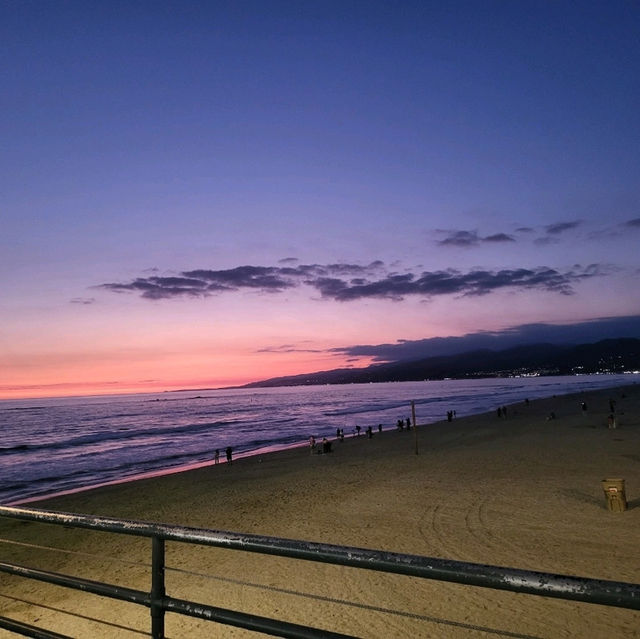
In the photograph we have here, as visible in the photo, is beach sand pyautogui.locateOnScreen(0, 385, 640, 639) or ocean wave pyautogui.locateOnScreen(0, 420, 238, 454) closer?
beach sand pyautogui.locateOnScreen(0, 385, 640, 639)

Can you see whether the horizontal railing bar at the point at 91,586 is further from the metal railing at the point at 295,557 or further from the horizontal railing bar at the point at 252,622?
the horizontal railing bar at the point at 252,622

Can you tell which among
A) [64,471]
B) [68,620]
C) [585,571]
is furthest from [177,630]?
[64,471]

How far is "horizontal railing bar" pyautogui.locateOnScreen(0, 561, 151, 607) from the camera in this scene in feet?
7.93

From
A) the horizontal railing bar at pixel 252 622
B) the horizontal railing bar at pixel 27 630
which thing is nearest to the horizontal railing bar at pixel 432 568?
the horizontal railing bar at pixel 252 622

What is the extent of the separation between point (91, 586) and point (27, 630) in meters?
0.60

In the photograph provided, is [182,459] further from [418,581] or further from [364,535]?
[418,581]

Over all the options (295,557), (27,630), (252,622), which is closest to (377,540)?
(27,630)

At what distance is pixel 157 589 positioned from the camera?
7.78ft

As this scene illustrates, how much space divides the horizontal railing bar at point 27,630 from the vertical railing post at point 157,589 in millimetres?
696

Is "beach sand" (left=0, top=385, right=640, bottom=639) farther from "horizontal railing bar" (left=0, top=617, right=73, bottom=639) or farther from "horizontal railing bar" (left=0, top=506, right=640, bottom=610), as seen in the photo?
"horizontal railing bar" (left=0, top=506, right=640, bottom=610)

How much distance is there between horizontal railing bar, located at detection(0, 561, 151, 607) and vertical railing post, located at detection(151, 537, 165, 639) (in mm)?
45

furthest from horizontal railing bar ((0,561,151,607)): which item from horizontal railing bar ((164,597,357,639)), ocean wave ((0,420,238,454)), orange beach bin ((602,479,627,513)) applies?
ocean wave ((0,420,238,454))

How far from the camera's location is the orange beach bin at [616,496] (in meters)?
11.0

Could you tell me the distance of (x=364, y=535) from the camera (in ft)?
34.7
